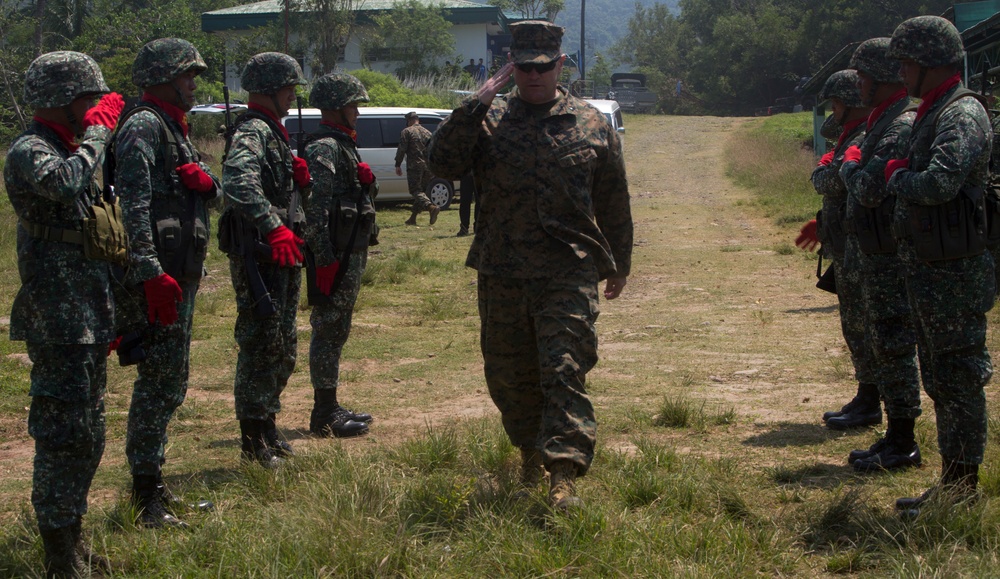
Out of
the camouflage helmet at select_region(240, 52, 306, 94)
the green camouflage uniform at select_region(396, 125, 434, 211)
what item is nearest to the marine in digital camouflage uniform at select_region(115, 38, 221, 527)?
the camouflage helmet at select_region(240, 52, 306, 94)

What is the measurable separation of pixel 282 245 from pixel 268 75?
0.99 meters

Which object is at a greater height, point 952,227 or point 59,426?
point 952,227

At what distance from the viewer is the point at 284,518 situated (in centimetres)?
377

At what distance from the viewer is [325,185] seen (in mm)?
5719

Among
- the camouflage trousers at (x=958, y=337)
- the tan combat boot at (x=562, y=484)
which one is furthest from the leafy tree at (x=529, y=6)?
the tan combat boot at (x=562, y=484)

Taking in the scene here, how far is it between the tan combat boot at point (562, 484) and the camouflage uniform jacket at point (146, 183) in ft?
6.00

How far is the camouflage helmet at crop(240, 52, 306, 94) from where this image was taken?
198 inches

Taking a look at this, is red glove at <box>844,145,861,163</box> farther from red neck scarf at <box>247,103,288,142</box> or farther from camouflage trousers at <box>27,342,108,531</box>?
camouflage trousers at <box>27,342,108,531</box>

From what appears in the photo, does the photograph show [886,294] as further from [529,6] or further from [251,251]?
[529,6]

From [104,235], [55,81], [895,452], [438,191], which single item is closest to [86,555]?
[104,235]

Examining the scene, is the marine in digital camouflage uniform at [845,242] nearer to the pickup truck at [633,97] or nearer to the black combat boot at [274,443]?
the black combat boot at [274,443]

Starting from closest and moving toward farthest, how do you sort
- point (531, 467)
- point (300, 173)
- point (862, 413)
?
point (531, 467) → point (300, 173) → point (862, 413)

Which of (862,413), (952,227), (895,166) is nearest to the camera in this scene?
(952,227)

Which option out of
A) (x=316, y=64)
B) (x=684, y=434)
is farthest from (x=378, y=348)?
(x=316, y=64)
